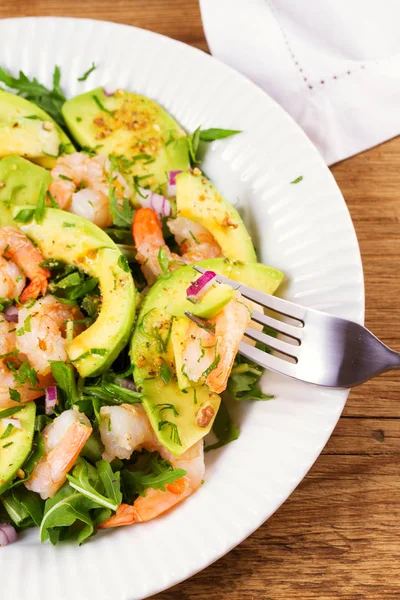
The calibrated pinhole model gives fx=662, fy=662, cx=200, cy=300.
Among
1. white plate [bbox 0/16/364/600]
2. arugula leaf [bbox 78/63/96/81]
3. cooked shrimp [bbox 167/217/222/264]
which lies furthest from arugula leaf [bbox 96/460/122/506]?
arugula leaf [bbox 78/63/96/81]

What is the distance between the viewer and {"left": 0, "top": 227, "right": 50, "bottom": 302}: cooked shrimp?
7.37ft

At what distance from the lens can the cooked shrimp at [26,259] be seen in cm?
225

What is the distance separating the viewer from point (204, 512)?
1.92 meters

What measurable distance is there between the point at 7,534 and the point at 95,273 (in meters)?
0.87

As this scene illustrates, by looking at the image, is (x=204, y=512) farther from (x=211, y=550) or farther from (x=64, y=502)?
(x=64, y=502)

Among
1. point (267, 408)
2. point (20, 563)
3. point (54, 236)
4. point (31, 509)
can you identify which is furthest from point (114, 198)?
point (20, 563)

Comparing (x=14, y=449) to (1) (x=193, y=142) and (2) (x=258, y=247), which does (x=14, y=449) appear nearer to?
(2) (x=258, y=247)

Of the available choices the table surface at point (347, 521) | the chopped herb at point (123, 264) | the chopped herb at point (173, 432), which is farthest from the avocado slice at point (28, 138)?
the table surface at point (347, 521)

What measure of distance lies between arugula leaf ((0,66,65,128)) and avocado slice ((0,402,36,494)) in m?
1.36

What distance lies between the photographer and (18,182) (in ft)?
8.17

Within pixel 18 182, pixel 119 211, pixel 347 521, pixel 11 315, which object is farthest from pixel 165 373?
pixel 18 182

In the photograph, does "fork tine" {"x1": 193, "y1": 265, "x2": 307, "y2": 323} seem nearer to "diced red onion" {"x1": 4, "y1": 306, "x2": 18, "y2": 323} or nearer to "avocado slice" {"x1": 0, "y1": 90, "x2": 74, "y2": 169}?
"diced red onion" {"x1": 4, "y1": 306, "x2": 18, "y2": 323}

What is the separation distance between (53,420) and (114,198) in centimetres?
86

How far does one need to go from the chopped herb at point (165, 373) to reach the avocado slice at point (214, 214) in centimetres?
50
